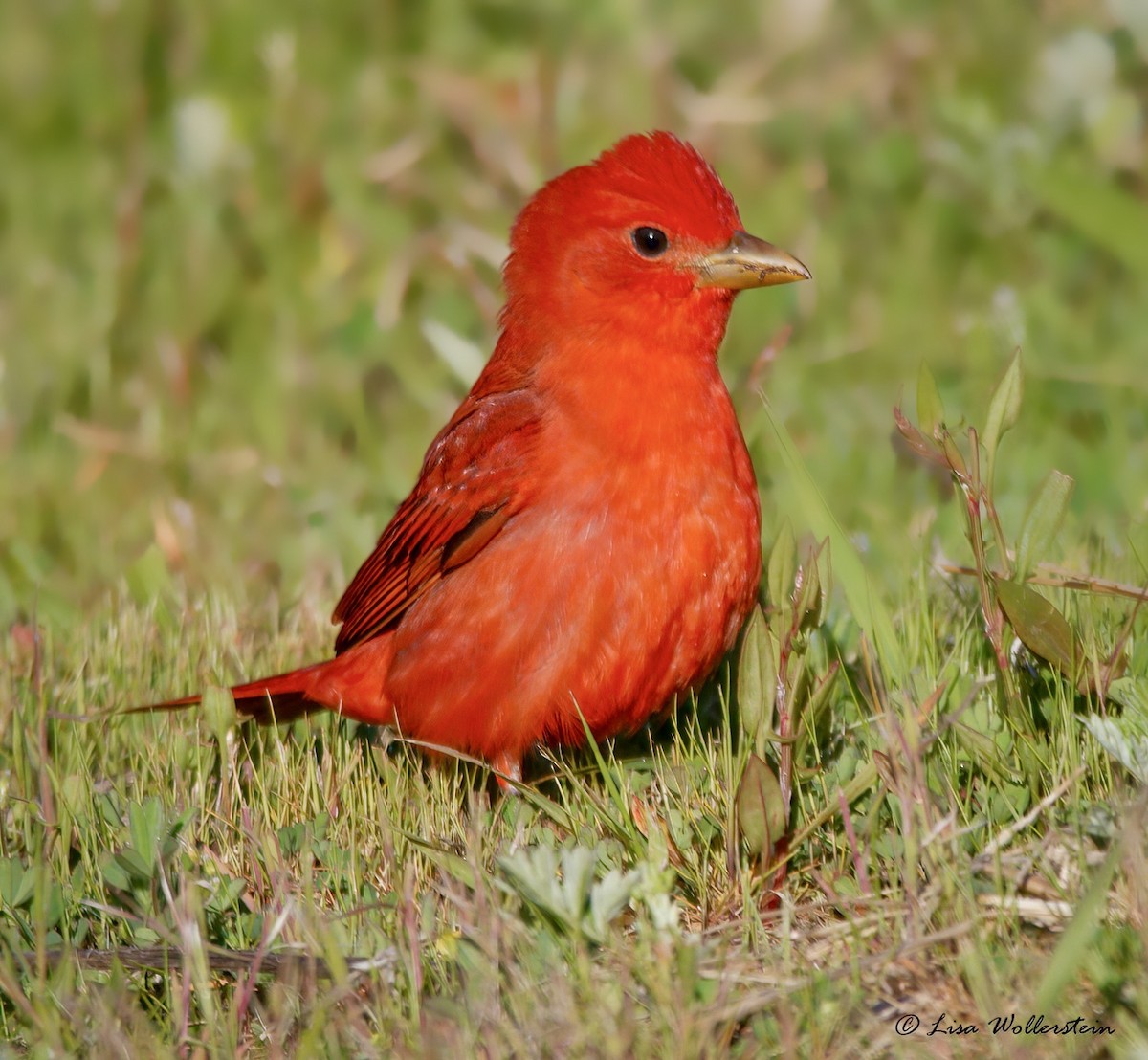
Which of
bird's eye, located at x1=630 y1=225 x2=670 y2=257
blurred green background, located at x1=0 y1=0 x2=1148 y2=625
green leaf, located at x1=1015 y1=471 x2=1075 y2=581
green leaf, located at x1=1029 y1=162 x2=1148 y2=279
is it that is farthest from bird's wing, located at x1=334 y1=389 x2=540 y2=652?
green leaf, located at x1=1029 y1=162 x2=1148 y2=279

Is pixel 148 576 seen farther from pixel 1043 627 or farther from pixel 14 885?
pixel 1043 627

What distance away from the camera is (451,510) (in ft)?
13.2

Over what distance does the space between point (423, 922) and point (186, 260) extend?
4.73 m

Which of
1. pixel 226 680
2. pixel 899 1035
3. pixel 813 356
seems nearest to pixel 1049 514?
pixel 899 1035

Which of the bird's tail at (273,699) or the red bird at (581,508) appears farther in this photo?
the bird's tail at (273,699)

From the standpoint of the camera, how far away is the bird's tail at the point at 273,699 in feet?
13.4

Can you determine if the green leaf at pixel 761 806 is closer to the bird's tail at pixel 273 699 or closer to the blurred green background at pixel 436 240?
the bird's tail at pixel 273 699

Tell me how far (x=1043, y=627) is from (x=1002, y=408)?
17.7 inches

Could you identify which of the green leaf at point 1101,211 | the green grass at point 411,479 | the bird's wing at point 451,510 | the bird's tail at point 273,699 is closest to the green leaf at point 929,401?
the green grass at point 411,479

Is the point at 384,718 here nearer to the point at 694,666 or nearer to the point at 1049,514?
the point at 694,666

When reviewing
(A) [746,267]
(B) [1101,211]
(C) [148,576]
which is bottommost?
(C) [148,576]

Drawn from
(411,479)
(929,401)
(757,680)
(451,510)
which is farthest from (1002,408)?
(411,479)

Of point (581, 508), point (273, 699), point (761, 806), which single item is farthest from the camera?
point (273, 699)

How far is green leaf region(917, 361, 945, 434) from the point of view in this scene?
3.34 metres
